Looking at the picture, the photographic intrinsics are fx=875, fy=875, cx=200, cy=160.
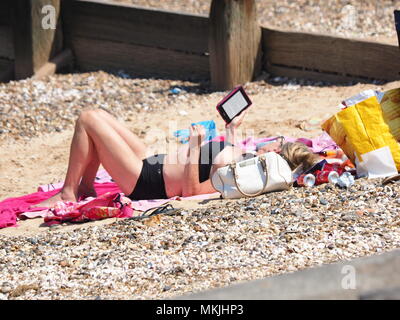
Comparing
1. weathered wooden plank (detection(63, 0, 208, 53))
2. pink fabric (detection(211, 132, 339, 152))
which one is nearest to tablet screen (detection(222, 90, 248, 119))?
pink fabric (detection(211, 132, 339, 152))

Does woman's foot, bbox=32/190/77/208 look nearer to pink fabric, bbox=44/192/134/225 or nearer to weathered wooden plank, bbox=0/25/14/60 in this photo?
pink fabric, bbox=44/192/134/225

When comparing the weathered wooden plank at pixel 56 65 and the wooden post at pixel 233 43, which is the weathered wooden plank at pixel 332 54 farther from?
the weathered wooden plank at pixel 56 65

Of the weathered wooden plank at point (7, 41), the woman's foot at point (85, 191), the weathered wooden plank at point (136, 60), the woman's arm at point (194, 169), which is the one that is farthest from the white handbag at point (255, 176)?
the weathered wooden plank at point (7, 41)

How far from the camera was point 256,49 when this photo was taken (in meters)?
8.54

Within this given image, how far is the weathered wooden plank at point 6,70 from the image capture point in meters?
9.43

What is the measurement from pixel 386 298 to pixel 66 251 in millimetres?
2680

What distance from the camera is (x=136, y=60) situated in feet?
30.9

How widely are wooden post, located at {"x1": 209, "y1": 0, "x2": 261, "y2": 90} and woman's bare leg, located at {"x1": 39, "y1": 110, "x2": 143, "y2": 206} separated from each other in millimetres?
2431

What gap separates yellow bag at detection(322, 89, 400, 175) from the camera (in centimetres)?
582

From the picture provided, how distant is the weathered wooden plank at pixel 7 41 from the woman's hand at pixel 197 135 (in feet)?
13.6

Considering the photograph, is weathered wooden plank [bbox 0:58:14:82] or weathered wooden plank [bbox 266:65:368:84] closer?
weathered wooden plank [bbox 266:65:368:84]
